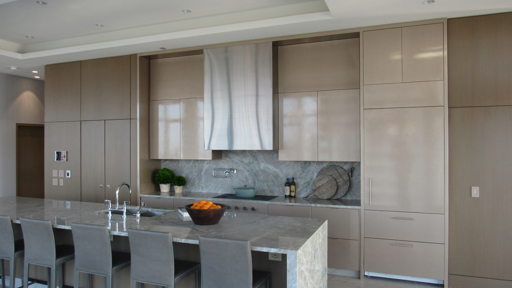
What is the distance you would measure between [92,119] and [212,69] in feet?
6.79

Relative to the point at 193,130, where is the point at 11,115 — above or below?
above

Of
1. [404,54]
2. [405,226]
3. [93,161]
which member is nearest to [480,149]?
[405,226]

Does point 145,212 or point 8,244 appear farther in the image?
point 145,212

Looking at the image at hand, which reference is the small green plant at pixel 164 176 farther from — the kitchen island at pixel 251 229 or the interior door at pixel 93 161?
the kitchen island at pixel 251 229

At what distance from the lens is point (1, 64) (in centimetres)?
552

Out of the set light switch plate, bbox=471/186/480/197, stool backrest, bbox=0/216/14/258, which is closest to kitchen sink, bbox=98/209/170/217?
stool backrest, bbox=0/216/14/258

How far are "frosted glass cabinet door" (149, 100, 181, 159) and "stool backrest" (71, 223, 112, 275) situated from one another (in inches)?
93.8

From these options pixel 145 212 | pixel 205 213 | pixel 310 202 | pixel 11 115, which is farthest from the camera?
pixel 11 115

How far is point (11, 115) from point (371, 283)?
6492 mm

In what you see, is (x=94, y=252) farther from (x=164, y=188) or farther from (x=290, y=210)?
(x=164, y=188)

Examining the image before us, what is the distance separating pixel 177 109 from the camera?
16.4ft

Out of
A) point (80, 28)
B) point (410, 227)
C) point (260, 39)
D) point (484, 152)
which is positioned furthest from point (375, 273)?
point (80, 28)

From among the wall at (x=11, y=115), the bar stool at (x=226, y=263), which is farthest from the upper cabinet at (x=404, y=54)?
the wall at (x=11, y=115)

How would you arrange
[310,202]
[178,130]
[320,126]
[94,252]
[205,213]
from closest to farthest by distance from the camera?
[94,252] → [205,213] → [310,202] → [320,126] → [178,130]
